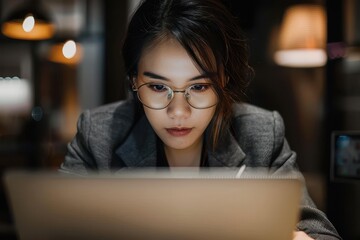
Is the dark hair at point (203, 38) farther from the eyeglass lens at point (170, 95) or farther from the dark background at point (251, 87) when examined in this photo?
the dark background at point (251, 87)

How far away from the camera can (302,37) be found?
11.8 ft

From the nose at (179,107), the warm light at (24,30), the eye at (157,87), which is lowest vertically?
the nose at (179,107)

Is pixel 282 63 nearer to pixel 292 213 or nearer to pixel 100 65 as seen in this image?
pixel 100 65

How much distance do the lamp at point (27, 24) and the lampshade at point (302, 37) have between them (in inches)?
70.8

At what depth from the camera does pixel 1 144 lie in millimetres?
4477

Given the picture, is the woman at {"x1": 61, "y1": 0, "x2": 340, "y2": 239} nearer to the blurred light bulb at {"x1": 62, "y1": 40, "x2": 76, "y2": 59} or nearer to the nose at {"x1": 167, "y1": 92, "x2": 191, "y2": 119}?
the nose at {"x1": 167, "y1": 92, "x2": 191, "y2": 119}

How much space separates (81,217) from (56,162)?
360 centimetres

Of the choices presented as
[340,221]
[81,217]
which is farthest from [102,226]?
[340,221]

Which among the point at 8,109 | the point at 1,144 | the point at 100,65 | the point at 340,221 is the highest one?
the point at 100,65

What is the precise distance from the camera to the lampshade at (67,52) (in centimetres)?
445

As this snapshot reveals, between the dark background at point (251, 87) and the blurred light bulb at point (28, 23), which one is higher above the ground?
the blurred light bulb at point (28, 23)

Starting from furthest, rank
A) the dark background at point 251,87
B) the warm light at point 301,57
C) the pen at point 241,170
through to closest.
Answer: the warm light at point 301,57 → the dark background at point 251,87 → the pen at point 241,170

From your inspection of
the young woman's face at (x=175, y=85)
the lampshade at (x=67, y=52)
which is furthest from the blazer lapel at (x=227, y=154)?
the lampshade at (x=67, y=52)

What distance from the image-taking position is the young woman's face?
5.20 ft
